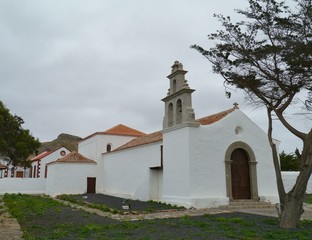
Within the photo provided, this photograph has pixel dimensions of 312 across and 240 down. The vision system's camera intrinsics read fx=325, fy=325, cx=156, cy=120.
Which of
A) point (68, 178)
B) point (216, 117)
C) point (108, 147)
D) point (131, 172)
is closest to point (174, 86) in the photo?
point (216, 117)

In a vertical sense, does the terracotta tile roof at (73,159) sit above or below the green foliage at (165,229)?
above

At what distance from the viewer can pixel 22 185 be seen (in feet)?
85.1

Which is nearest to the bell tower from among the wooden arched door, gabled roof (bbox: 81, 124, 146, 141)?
the wooden arched door

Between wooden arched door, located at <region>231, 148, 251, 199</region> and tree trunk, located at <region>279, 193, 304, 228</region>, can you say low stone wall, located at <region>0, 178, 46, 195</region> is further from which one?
tree trunk, located at <region>279, 193, 304, 228</region>

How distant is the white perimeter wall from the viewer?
711 inches

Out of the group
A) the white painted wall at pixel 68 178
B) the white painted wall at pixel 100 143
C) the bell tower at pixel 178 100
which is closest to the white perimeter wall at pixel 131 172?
the white painted wall at pixel 100 143

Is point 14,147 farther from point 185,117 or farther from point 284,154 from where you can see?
point 284,154

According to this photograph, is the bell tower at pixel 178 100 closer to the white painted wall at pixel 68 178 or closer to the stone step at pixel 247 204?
the stone step at pixel 247 204

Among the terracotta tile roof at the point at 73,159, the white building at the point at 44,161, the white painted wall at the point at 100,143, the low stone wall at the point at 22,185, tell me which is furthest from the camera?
the white building at the point at 44,161

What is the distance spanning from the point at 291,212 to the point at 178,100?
8.25 meters

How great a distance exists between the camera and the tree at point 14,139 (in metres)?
22.8

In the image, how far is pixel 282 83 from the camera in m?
9.86

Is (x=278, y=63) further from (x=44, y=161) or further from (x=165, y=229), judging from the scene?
(x=44, y=161)

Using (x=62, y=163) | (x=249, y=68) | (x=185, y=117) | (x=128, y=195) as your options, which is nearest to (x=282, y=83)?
(x=249, y=68)
